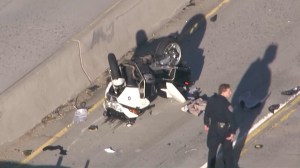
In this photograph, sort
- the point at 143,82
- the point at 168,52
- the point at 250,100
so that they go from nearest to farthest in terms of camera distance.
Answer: the point at 143,82 < the point at 250,100 < the point at 168,52

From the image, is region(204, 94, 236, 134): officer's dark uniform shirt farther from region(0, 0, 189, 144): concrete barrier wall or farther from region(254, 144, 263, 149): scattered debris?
region(0, 0, 189, 144): concrete barrier wall

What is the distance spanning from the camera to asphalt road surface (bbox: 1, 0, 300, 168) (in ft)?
60.7

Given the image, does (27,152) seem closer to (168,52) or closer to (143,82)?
(143,82)

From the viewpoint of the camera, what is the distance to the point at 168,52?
66.6 ft

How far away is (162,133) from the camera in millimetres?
19281

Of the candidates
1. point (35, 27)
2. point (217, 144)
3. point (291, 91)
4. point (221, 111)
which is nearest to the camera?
point (221, 111)

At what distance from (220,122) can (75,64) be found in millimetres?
4779

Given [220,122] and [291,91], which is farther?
[291,91]

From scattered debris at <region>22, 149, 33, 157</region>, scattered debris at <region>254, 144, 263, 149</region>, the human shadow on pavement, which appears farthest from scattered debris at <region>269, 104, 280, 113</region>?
scattered debris at <region>22, 149, 33, 157</region>

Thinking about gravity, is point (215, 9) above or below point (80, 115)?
above

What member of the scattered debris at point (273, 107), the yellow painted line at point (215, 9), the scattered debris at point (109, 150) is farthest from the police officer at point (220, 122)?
the yellow painted line at point (215, 9)

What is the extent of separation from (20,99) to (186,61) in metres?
3.79

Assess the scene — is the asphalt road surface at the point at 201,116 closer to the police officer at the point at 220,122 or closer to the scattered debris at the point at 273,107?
the scattered debris at the point at 273,107

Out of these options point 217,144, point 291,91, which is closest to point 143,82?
point 217,144
